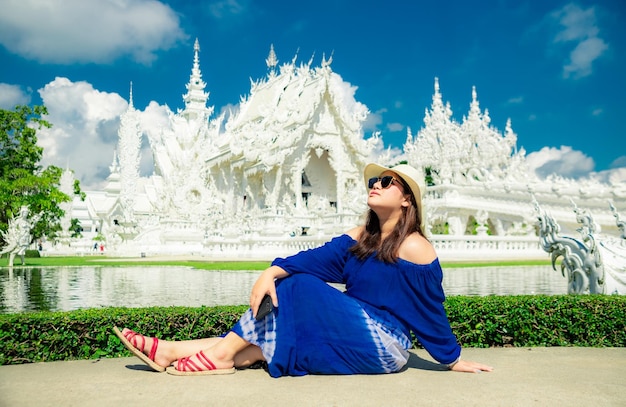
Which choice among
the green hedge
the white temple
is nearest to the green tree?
the white temple

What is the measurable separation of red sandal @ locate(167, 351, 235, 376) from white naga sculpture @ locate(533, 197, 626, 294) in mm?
4569

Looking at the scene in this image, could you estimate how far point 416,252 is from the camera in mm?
3188

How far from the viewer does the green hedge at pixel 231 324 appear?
149 inches

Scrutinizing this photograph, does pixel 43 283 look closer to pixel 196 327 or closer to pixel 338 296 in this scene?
pixel 196 327

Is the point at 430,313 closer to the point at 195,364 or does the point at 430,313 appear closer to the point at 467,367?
the point at 467,367

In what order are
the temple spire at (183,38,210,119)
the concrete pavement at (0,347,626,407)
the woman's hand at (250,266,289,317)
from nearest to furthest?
1. the concrete pavement at (0,347,626,407)
2. the woman's hand at (250,266,289,317)
3. the temple spire at (183,38,210,119)

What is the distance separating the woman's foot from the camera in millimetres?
3105

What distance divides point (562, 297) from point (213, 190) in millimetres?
30076

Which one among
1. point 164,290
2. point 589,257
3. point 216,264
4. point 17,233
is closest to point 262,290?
point 589,257

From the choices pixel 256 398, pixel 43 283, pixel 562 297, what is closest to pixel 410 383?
pixel 256 398

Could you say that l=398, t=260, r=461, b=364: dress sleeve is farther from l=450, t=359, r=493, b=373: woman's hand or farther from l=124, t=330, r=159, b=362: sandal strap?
l=124, t=330, r=159, b=362: sandal strap

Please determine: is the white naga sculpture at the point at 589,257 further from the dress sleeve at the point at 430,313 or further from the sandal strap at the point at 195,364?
the sandal strap at the point at 195,364

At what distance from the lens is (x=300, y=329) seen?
10.0 feet

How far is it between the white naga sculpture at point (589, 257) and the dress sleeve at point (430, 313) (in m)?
3.57
